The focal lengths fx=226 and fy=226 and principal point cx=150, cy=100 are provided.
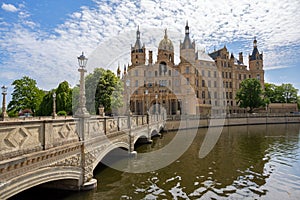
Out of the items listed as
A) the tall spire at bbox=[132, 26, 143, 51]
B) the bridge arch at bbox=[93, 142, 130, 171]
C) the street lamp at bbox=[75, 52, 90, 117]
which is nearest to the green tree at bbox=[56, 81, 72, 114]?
the tall spire at bbox=[132, 26, 143, 51]

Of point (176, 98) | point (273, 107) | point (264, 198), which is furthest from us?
point (273, 107)

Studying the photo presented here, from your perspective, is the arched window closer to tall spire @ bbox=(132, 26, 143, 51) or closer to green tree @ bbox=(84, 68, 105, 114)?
tall spire @ bbox=(132, 26, 143, 51)

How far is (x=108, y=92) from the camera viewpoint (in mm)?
34688

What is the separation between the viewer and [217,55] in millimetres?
67562

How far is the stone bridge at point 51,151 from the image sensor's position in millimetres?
5449

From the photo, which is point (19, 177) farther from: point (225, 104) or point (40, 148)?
point (225, 104)

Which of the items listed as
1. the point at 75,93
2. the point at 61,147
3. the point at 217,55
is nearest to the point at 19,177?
the point at 61,147

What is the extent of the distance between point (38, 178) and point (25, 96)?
45.1 m

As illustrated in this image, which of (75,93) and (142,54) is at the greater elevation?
(142,54)

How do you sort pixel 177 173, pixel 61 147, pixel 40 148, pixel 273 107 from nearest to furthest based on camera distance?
pixel 40 148 < pixel 61 147 < pixel 177 173 < pixel 273 107

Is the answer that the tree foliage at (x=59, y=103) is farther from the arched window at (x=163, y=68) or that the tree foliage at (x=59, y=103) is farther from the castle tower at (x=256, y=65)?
the castle tower at (x=256, y=65)

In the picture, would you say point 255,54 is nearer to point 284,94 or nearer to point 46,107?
point 284,94

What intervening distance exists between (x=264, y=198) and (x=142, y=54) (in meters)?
59.7

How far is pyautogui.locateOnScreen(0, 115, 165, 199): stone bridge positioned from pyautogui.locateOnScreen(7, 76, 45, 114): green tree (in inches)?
1579
